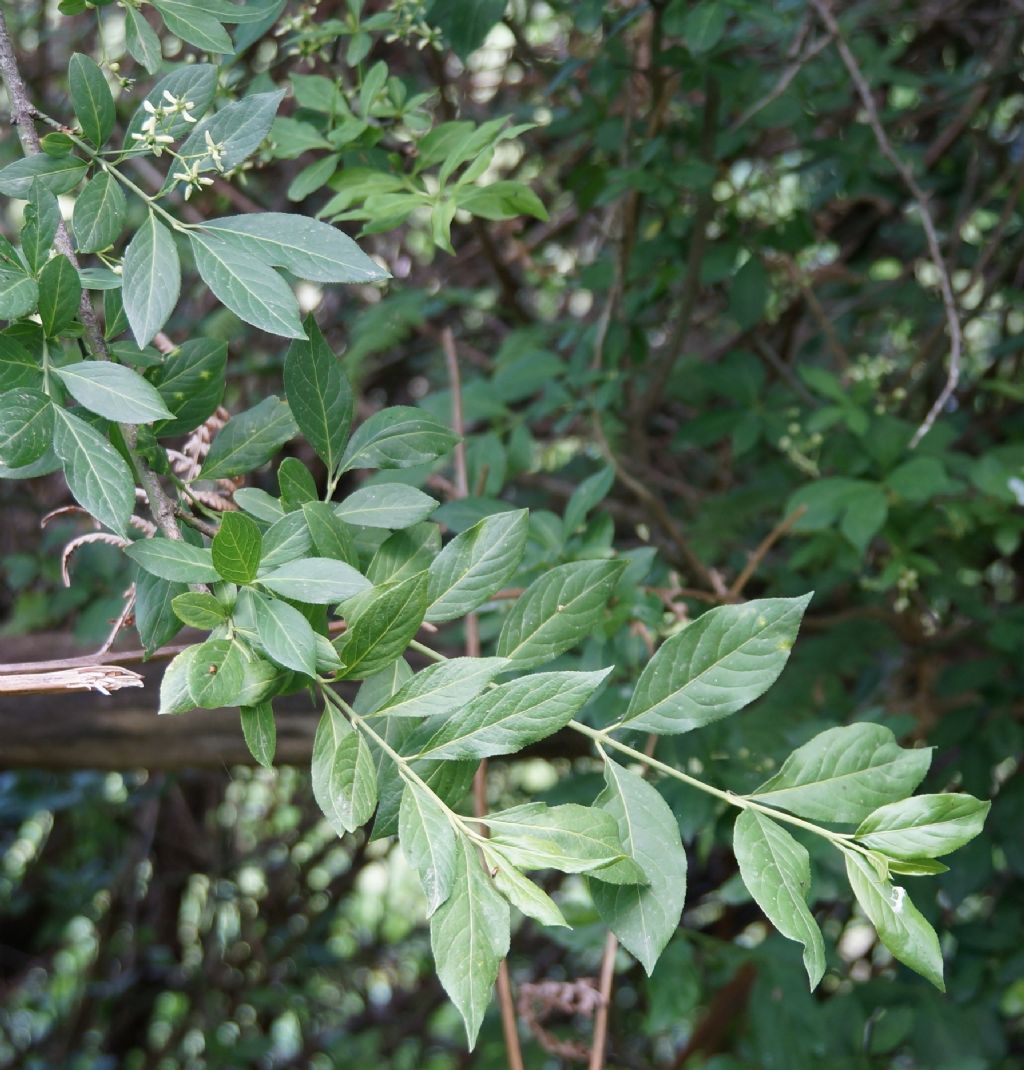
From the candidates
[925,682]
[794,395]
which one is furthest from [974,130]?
[925,682]

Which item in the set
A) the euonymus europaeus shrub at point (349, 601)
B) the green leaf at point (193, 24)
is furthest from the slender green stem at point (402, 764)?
the green leaf at point (193, 24)

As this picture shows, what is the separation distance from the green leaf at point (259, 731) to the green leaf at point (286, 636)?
4 cm

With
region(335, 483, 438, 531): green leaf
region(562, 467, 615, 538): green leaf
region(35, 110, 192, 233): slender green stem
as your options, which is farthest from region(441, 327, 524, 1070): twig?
region(35, 110, 192, 233): slender green stem

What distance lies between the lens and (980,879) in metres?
1.66

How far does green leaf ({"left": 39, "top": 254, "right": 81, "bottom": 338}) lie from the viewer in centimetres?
59

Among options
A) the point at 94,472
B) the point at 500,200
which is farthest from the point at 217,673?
the point at 500,200

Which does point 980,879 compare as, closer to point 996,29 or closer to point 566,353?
point 566,353

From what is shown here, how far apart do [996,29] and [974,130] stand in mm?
242

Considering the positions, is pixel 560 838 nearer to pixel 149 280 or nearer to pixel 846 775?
pixel 846 775

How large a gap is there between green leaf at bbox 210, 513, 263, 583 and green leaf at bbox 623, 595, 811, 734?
230mm

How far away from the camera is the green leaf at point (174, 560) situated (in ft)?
1.91

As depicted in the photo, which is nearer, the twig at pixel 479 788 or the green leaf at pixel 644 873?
the green leaf at pixel 644 873

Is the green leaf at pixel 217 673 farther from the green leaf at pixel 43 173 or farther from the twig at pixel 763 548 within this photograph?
the twig at pixel 763 548

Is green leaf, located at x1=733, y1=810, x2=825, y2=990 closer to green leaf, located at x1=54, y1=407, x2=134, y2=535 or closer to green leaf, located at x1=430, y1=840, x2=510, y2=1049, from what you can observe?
green leaf, located at x1=430, y1=840, x2=510, y2=1049
